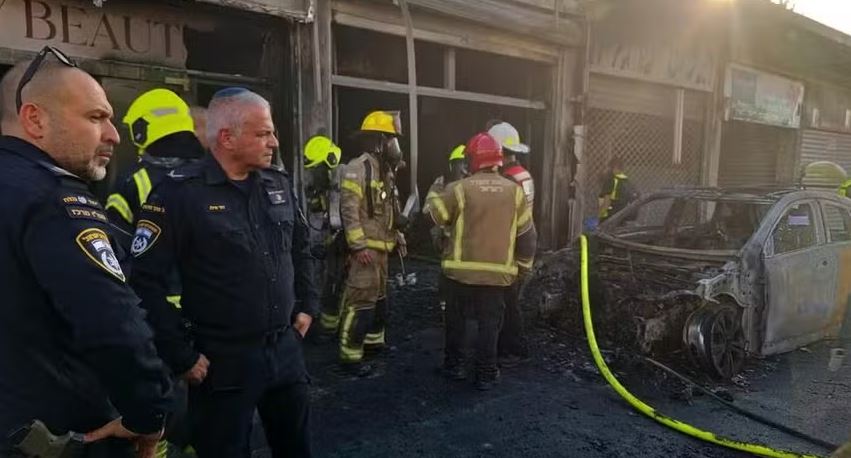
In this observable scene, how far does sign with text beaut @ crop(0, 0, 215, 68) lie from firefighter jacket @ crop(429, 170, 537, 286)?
2.93m

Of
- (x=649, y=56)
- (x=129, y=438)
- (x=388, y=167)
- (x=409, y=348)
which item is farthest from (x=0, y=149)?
(x=649, y=56)

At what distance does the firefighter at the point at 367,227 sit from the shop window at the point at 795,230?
10.3 feet

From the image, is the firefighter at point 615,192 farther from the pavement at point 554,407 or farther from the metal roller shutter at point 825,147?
the metal roller shutter at point 825,147

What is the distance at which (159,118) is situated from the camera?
2539 mm

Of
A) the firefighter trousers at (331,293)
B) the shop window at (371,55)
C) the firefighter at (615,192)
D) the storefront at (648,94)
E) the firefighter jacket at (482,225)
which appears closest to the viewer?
the firefighter jacket at (482,225)

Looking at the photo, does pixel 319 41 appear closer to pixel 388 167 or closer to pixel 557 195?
pixel 388 167

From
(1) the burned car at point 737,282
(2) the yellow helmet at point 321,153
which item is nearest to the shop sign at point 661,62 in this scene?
(1) the burned car at point 737,282

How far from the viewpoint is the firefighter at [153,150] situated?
2.48 metres

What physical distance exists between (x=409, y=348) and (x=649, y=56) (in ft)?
22.8

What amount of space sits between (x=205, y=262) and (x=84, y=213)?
2.30 ft

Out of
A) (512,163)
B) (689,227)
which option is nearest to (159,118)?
(512,163)

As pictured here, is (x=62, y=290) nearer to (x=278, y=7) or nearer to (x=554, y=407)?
(x=554, y=407)

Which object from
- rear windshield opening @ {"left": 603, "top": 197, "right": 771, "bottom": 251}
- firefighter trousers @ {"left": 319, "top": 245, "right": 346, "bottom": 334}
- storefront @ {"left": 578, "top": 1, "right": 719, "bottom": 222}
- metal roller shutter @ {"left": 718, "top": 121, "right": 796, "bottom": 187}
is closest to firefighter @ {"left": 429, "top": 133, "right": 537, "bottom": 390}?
firefighter trousers @ {"left": 319, "top": 245, "right": 346, "bottom": 334}

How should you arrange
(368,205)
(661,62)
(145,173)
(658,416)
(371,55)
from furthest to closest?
(661,62), (371,55), (368,205), (658,416), (145,173)
